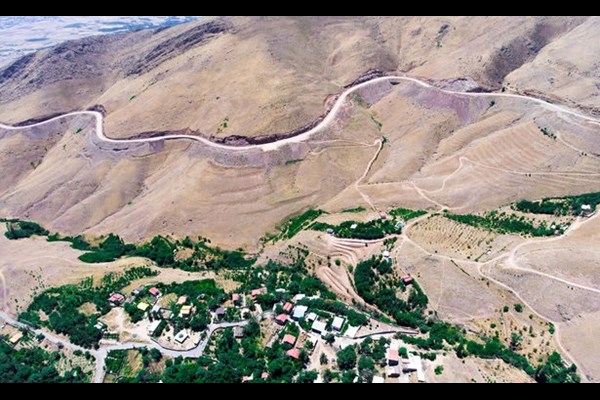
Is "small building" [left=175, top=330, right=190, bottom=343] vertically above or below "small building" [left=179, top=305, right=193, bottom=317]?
below

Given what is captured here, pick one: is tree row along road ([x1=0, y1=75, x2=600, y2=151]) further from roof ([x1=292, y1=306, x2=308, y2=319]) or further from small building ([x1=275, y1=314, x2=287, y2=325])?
small building ([x1=275, y1=314, x2=287, y2=325])

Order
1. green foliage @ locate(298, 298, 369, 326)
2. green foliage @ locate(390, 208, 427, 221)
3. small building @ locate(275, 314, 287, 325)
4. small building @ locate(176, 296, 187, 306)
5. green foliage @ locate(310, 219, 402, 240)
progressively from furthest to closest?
green foliage @ locate(390, 208, 427, 221) < green foliage @ locate(310, 219, 402, 240) < small building @ locate(176, 296, 187, 306) < small building @ locate(275, 314, 287, 325) < green foliage @ locate(298, 298, 369, 326)

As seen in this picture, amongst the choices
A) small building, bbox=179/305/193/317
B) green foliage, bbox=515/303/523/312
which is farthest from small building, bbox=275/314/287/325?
green foliage, bbox=515/303/523/312

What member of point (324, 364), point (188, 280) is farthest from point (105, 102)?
point (324, 364)

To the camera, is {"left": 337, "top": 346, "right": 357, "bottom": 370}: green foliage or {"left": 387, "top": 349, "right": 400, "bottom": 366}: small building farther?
{"left": 337, "top": 346, "right": 357, "bottom": 370}: green foliage

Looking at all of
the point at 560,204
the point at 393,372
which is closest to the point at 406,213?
the point at 560,204

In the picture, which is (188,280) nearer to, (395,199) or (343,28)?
(395,199)

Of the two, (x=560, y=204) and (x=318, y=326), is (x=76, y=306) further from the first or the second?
(x=560, y=204)
